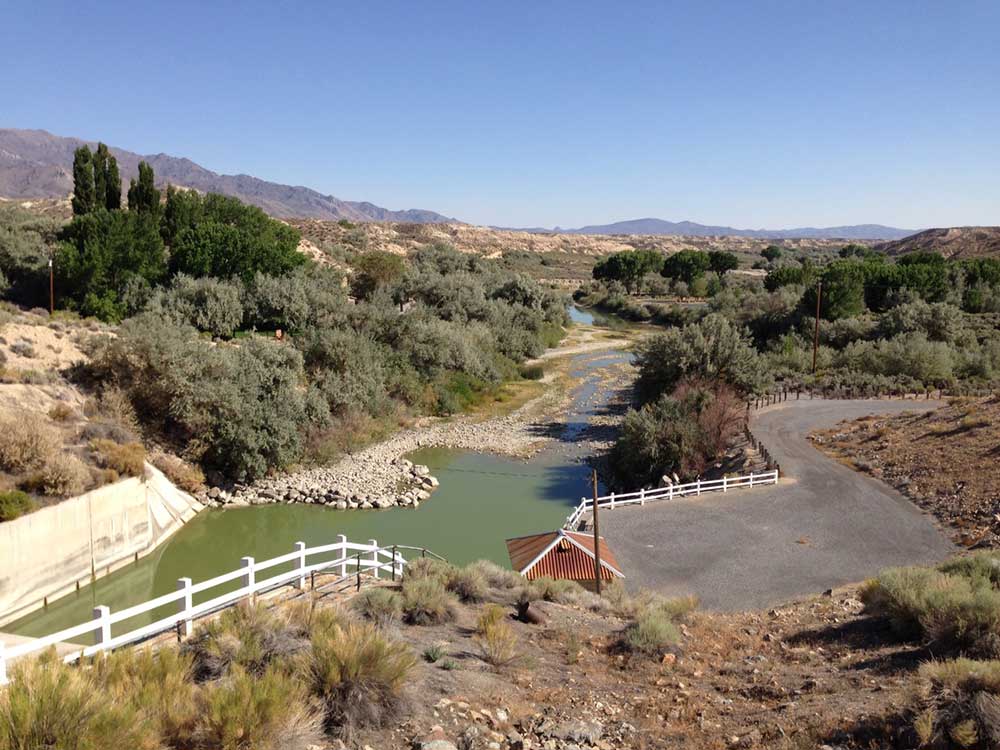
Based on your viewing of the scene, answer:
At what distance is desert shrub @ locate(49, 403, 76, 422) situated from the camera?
23359 millimetres

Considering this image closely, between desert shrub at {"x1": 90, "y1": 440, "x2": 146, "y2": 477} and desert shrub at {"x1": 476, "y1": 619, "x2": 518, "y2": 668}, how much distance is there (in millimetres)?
15767

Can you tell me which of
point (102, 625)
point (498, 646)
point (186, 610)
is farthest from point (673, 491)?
point (102, 625)

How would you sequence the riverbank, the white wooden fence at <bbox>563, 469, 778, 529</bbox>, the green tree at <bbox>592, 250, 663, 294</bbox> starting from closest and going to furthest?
1. the white wooden fence at <bbox>563, 469, 778, 529</bbox>
2. the riverbank
3. the green tree at <bbox>592, 250, 663, 294</bbox>

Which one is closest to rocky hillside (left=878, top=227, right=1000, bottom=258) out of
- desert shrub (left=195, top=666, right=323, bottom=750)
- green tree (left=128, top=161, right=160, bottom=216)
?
green tree (left=128, top=161, right=160, bottom=216)

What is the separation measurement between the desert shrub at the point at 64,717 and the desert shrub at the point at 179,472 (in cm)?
2068

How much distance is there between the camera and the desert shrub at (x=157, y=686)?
6.01 m

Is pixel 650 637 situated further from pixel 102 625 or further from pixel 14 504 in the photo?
pixel 14 504

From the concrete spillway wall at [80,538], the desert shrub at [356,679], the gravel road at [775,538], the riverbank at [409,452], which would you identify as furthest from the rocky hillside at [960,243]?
the desert shrub at [356,679]

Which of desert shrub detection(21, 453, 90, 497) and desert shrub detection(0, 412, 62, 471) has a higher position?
desert shrub detection(0, 412, 62, 471)

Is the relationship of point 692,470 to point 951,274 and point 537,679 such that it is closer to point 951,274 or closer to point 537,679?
point 537,679

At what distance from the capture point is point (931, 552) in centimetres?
1834

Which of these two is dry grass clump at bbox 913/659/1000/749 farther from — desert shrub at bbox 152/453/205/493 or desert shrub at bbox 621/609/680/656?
desert shrub at bbox 152/453/205/493

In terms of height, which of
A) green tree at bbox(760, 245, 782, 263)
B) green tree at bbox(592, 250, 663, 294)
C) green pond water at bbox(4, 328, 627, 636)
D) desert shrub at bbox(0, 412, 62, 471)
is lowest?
green pond water at bbox(4, 328, 627, 636)

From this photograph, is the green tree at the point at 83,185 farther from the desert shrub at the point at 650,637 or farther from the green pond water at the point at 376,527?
the desert shrub at the point at 650,637
